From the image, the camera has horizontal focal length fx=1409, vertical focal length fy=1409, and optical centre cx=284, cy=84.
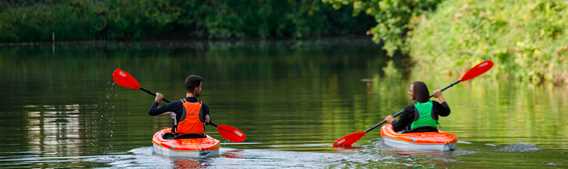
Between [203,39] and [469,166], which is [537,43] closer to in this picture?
[469,166]

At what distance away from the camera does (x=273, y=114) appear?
24422 millimetres

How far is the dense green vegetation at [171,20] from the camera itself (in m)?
70.5

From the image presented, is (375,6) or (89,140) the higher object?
(375,6)

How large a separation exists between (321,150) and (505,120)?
5402 millimetres

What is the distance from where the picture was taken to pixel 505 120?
74.7ft

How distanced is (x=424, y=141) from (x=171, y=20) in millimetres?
58309

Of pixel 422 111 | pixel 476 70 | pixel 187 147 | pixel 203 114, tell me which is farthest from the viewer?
pixel 476 70

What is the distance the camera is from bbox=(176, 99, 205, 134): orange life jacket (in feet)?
57.0

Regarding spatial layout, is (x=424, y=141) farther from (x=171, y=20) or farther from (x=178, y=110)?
(x=171, y=20)

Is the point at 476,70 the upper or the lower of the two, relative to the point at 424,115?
upper

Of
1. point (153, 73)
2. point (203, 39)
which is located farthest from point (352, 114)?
point (203, 39)

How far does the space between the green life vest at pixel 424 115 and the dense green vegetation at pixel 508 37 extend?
1230 cm

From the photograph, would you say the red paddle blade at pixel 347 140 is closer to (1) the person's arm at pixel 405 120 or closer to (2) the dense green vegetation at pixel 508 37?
(1) the person's arm at pixel 405 120

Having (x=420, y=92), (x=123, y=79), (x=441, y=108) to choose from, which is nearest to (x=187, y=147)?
(x=123, y=79)
